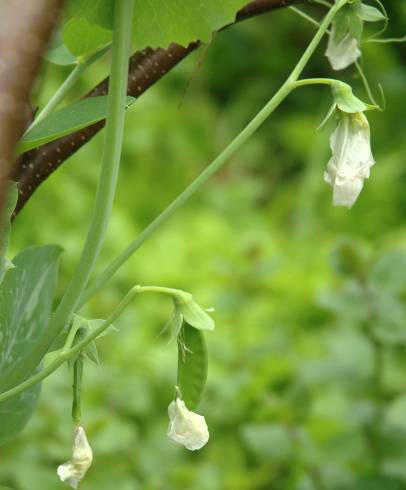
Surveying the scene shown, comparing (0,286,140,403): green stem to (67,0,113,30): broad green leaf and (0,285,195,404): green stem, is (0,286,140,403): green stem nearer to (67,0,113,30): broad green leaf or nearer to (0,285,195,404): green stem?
(0,285,195,404): green stem

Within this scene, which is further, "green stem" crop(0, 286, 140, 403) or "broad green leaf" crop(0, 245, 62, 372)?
"broad green leaf" crop(0, 245, 62, 372)

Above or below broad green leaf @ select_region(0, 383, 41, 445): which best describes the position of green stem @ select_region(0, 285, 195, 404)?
above

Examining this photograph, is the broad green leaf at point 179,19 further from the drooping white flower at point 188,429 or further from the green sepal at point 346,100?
the drooping white flower at point 188,429

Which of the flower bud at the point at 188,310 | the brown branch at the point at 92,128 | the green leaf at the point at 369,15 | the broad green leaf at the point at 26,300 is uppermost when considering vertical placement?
the green leaf at the point at 369,15

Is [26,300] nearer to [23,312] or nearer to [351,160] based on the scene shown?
[23,312]

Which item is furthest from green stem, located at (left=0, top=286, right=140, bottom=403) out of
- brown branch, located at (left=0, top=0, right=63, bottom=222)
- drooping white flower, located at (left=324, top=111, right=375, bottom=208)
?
brown branch, located at (left=0, top=0, right=63, bottom=222)

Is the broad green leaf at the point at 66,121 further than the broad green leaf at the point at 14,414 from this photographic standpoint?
No

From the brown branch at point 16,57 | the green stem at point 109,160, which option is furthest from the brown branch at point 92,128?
the brown branch at point 16,57

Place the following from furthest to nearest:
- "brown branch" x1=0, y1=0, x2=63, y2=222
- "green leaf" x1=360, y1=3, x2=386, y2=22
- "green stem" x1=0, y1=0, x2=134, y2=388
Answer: "green leaf" x1=360, y1=3, x2=386, y2=22 < "green stem" x1=0, y1=0, x2=134, y2=388 < "brown branch" x1=0, y1=0, x2=63, y2=222
